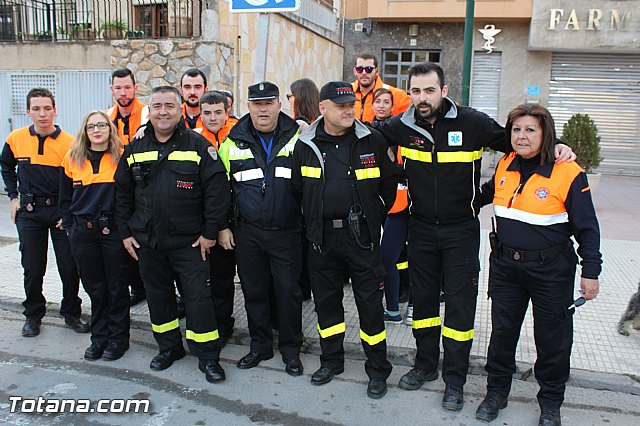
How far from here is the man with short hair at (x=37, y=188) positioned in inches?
187

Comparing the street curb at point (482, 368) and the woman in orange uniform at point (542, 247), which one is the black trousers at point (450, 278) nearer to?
the woman in orange uniform at point (542, 247)

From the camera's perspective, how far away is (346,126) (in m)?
3.76

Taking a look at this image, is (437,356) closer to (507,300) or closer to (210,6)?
(507,300)

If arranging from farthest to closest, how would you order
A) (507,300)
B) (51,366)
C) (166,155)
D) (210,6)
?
(210,6)
(51,366)
(166,155)
(507,300)

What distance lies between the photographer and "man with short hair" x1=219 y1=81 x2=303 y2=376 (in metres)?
4.09

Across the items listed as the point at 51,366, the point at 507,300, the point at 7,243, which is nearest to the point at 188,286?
the point at 51,366

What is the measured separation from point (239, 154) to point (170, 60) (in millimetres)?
6014

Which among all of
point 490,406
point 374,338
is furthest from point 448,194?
point 490,406

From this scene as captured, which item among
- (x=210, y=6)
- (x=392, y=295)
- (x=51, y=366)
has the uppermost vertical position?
(x=210, y=6)

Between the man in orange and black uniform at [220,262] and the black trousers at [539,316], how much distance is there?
84.7 inches

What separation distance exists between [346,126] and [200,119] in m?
2.03

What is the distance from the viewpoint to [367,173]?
3.80 meters

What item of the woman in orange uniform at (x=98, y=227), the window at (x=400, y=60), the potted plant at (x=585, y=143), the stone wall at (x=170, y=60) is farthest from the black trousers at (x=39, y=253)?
the window at (x=400, y=60)

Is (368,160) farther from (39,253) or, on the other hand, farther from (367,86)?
(39,253)
